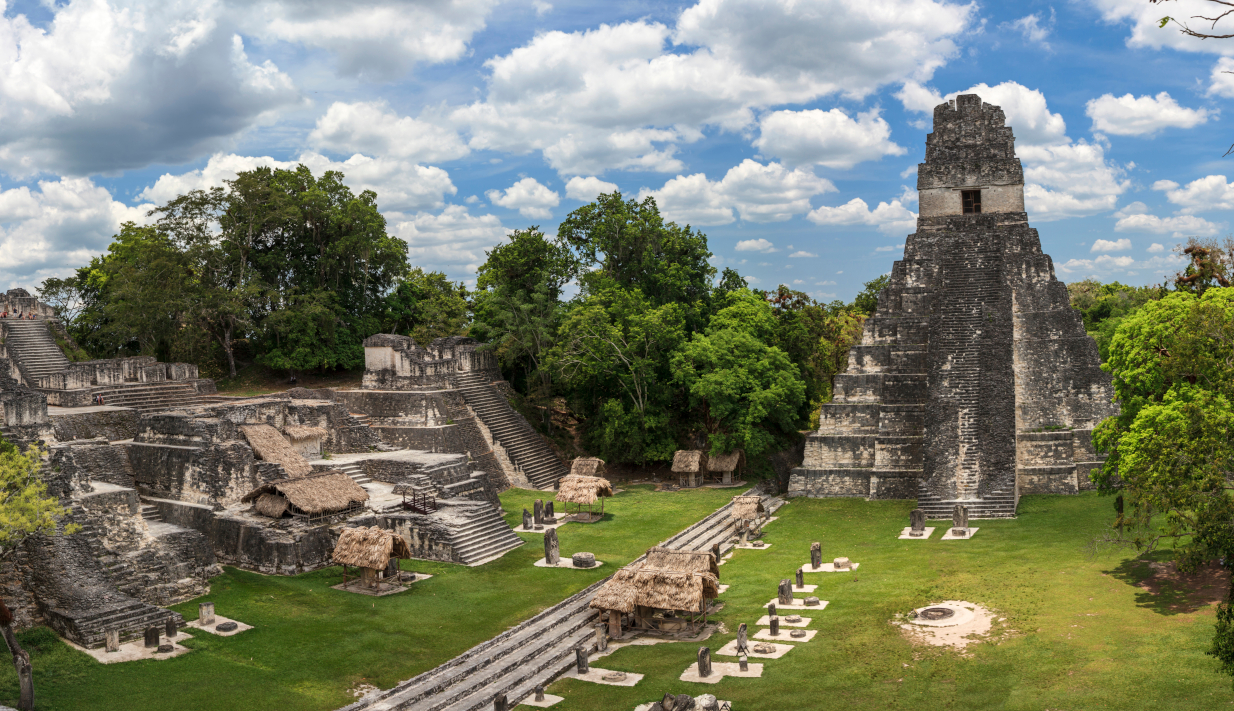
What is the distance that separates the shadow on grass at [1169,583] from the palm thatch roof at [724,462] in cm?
1639

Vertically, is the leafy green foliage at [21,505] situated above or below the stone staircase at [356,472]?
above

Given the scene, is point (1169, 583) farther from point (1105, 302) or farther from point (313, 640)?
point (1105, 302)


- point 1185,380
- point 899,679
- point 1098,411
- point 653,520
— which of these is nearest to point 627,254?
point 653,520

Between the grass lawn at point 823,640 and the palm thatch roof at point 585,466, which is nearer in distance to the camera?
the grass lawn at point 823,640

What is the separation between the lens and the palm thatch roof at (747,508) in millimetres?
29359

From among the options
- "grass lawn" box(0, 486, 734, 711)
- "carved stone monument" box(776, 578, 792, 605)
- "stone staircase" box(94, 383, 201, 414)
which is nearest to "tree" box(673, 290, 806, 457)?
"grass lawn" box(0, 486, 734, 711)

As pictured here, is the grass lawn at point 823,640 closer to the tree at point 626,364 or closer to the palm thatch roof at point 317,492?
the palm thatch roof at point 317,492

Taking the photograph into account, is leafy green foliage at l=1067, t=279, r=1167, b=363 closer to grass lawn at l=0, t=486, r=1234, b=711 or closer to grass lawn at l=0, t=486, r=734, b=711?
grass lawn at l=0, t=486, r=1234, b=711

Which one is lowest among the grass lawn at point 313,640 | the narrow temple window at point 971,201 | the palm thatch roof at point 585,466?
the grass lawn at point 313,640

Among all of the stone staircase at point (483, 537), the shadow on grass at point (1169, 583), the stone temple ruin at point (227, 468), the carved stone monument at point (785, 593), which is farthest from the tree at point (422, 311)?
the shadow on grass at point (1169, 583)

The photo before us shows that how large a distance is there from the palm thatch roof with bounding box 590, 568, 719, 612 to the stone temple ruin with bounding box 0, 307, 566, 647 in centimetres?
622

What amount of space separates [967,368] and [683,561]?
49.7 feet

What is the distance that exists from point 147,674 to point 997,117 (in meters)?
33.7

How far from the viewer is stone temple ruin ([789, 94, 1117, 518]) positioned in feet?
100
